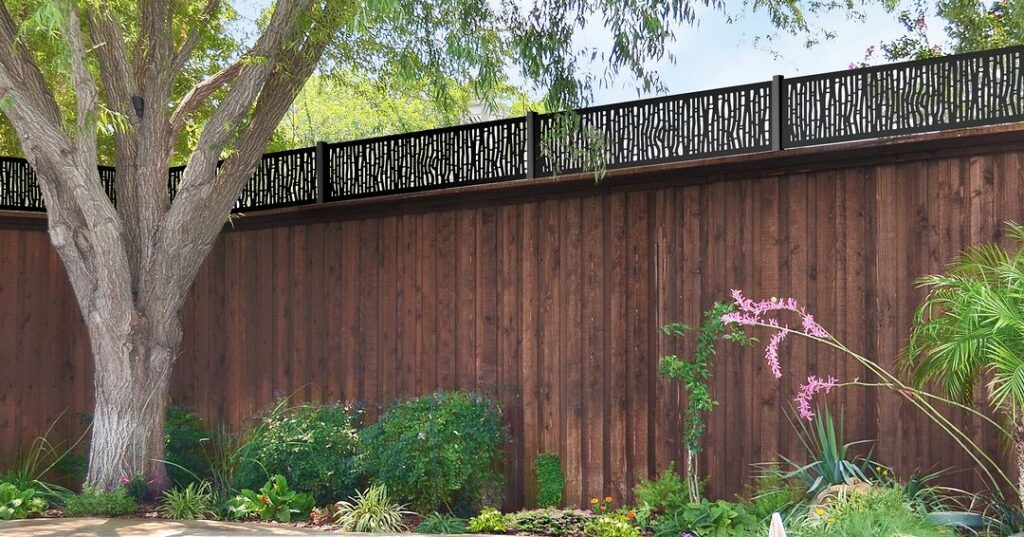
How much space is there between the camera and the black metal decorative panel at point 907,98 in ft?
20.3

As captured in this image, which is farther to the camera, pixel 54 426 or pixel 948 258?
pixel 54 426

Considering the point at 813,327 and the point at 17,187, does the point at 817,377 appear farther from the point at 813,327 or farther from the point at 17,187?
the point at 17,187

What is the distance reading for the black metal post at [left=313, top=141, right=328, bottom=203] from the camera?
903 cm

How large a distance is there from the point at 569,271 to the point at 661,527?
76.3 inches

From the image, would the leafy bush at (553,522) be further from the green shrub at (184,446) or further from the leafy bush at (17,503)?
the leafy bush at (17,503)

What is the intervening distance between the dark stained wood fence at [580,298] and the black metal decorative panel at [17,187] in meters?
0.21

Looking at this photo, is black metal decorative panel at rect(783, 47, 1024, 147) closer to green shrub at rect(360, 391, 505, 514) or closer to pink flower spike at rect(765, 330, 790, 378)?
pink flower spike at rect(765, 330, 790, 378)

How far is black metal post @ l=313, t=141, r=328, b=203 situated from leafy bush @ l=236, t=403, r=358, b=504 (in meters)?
1.85

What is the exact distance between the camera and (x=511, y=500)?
779 centimetres

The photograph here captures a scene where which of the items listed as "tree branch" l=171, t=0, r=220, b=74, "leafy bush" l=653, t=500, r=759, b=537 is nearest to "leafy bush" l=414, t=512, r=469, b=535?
"leafy bush" l=653, t=500, r=759, b=537

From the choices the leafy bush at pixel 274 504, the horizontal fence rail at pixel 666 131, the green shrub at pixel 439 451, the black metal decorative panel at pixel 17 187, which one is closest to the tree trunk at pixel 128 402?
the leafy bush at pixel 274 504

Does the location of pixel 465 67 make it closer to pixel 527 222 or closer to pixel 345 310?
pixel 527 222

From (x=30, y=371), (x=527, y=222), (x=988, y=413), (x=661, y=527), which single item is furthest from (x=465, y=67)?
(x=30, y=371)

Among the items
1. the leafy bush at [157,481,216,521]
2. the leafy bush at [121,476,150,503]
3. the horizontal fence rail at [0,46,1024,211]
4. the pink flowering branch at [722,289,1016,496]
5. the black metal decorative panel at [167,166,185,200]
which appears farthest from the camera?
the black metal decorative panel at [167,166,185,200]
